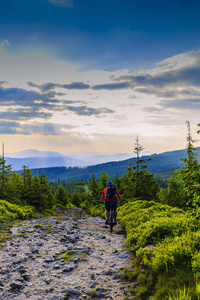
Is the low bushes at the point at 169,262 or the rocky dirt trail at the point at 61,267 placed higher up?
the low bushes at the point at 169,262

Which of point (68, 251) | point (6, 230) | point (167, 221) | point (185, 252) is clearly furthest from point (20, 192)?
point (185, 252)

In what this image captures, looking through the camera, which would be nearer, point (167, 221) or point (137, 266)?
point (137, 266)

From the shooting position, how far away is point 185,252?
6277 millimetres

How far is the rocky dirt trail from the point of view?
230 inches

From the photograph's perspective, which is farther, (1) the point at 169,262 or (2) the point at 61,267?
(2) the point at 61,267

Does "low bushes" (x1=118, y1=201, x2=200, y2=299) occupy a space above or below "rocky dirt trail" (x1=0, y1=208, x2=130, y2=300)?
above

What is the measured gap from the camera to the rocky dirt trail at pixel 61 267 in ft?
19.2

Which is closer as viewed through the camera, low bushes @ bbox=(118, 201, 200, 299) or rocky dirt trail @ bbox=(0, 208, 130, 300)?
low bushes @ bbox=(118, 201, 200, 299)

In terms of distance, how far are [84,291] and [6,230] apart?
887 centimetres

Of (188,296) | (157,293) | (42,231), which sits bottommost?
(42,231)

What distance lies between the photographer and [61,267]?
24.8 ft

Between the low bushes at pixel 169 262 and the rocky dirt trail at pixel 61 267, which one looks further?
the rocky dirt trail at pixel 61 267

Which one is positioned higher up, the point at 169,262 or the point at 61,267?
the point at 169,262

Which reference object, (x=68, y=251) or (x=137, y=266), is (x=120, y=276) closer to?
(x=137, y=266)
